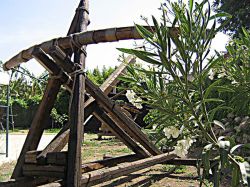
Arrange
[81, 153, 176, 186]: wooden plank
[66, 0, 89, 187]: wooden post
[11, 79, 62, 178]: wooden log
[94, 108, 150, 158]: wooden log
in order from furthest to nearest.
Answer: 1. [94, 108, 150, 158]: wooden log
2. [11, 79, 62, 178]: wooden log
3. [81, 153, 176, 186]: wooden plank
4. [66, 0, 89, 187]: wooden post

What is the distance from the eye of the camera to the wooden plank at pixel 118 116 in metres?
2.53

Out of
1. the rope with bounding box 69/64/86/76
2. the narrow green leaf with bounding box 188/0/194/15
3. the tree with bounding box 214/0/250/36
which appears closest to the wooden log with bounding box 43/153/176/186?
the rope with bounding box 69/64/86/76

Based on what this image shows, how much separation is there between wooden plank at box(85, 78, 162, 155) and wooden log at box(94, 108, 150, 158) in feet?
0.17

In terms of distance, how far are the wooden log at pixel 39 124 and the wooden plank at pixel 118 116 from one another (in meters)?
0.28

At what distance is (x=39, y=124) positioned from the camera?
7.78ft

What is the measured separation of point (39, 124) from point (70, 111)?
0.38 meters

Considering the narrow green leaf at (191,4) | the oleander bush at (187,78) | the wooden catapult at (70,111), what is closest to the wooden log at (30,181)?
the wooden catapult at (70,111)

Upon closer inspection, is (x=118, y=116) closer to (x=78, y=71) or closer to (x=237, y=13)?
(x=78, y=71)

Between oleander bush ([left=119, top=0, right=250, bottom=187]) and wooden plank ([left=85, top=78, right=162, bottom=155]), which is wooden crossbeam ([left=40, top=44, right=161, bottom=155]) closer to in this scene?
wooden plank ([left=85, top=78, right=162, bottom=155])

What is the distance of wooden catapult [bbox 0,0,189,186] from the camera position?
6.77 ft

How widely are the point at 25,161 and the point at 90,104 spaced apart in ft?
2.37

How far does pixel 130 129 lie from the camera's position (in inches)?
115

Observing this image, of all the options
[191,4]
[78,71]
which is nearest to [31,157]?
[78,71]

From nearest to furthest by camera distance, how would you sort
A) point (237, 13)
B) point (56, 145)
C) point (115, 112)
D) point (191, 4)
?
point (191, 4), point (56, 145), point (115, 112), point (237, 13)
